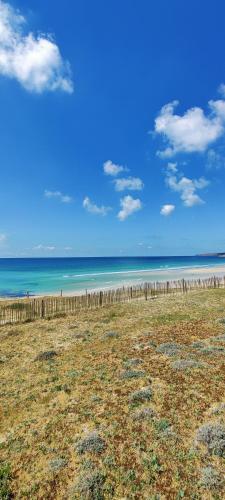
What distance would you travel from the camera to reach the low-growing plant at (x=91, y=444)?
532 cm

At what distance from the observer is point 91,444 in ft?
17.9

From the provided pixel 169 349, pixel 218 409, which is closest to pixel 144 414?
pixel 218 409

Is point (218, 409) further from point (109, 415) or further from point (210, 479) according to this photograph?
point (109, 415)

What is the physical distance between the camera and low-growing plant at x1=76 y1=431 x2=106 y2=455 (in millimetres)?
5316

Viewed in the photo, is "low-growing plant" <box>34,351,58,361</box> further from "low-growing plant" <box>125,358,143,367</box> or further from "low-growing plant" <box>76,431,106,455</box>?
"low-growing plant" <box>76,431,106,455</box>

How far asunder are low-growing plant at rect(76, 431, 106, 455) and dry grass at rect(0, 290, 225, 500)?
0.19 ft

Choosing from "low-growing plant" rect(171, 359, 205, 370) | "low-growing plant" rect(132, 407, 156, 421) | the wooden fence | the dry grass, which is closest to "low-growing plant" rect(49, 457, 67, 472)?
the dry grass

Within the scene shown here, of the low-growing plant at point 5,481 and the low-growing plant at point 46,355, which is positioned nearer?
the low-growing plant at point 5,481

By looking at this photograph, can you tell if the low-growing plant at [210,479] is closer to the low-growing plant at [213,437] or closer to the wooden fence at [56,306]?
the low-growing plant at [213,437]

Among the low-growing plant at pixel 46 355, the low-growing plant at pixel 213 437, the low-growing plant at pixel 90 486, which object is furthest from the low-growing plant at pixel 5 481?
the low-growing plant at pixel 46 355

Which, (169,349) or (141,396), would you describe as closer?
(141,396)

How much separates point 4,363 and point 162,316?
8937mm

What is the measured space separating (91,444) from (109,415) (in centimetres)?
103

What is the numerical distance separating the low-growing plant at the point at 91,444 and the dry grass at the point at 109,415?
6 cm
